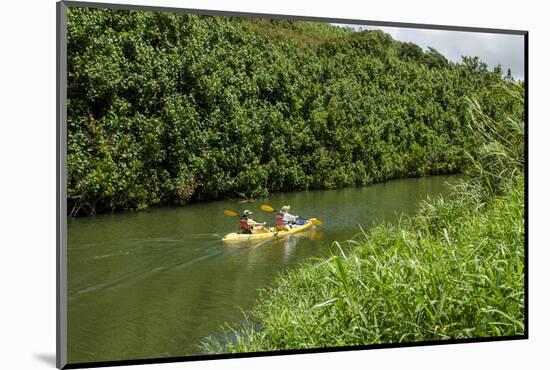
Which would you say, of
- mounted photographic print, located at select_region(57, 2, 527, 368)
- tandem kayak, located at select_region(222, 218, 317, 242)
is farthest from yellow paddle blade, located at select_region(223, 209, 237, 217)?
tandem kayak, located at select_region(222, 218, 317, 242)

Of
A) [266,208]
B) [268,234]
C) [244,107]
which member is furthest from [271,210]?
[244,107]

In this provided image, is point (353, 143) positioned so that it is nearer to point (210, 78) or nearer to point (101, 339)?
point (210, 78)

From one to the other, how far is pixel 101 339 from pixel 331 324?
1.23 m

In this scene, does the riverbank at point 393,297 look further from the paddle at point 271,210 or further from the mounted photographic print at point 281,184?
the paddle at point 271,210

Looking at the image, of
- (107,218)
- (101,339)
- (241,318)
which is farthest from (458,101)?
(101,339)

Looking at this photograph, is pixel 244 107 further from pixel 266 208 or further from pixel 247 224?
pixel 247 224

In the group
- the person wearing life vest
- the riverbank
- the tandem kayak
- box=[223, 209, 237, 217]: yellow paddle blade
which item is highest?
box=[223, 209, 237, 217]: yellow paddle blade

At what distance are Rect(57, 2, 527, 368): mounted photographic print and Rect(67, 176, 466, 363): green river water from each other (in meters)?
0.01

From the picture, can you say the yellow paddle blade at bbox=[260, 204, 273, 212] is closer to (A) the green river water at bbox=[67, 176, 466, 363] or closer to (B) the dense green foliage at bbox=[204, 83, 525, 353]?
(A) the green river water at bbox=[67, 176, 466, 363]

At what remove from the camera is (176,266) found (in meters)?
4.46

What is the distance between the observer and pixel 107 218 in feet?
14.6

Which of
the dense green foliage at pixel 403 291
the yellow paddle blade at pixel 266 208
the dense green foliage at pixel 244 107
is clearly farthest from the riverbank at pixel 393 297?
the dense green foliage at pixel 244 107

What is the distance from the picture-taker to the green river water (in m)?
4.14

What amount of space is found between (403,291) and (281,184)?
41.1 inches
